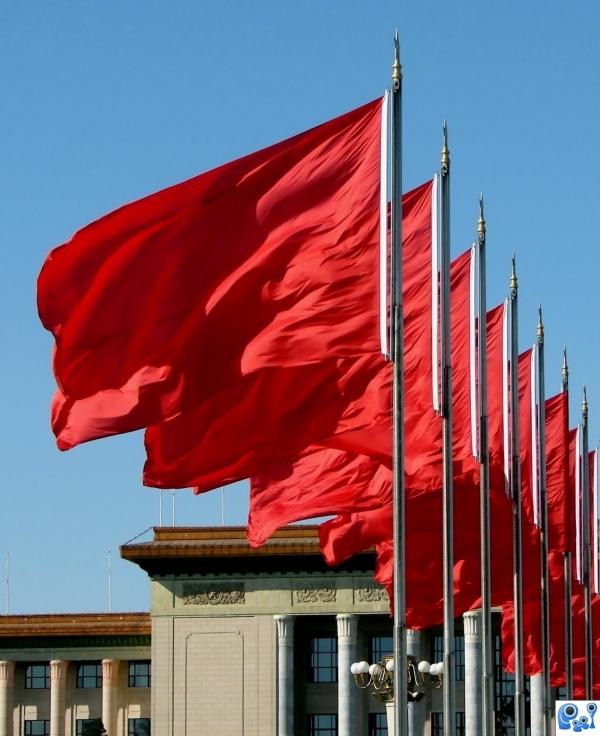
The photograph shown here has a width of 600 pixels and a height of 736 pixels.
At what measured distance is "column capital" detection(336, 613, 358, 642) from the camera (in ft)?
263

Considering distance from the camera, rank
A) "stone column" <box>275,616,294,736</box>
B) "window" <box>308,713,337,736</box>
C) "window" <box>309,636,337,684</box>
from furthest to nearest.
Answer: "window" <box>309,636,337,684</box> → "window" <box>308,713,337,736</box> → "stone column" <box>275,616,294,736</box>

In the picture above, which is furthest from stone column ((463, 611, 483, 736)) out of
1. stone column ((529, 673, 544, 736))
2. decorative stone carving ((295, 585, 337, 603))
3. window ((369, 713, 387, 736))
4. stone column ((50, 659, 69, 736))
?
stone column ((50, 659, 69, 736))

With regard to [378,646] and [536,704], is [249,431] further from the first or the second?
[378,646]

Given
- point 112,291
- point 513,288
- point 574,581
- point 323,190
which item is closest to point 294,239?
point 323,190

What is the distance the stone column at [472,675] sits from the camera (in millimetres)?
77062

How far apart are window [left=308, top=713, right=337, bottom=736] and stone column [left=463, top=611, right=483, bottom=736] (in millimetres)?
6677

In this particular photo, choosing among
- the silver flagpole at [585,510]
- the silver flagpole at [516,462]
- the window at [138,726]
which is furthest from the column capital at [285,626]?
the silver flagpole at [516,462]

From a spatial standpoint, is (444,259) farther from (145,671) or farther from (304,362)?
(145,671)

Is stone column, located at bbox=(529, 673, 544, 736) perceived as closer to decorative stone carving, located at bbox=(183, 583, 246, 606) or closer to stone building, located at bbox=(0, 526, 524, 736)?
stone building, located at bbox=(0, 526, 524, 736)

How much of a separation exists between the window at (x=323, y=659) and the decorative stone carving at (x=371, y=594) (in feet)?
11.0

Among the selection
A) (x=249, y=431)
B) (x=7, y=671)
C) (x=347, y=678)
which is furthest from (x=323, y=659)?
(x=249, y=431)

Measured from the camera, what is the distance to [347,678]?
79.6 metres

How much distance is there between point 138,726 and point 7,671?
6.69 m

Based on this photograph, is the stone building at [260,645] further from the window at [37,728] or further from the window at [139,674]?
the window at [139,674]
